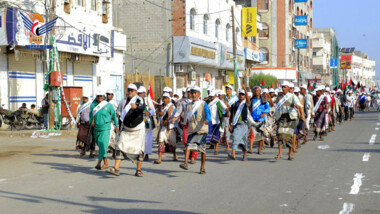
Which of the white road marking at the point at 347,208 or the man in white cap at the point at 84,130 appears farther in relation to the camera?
the man in white cap at the point at 84,130

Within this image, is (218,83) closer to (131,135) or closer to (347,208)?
(131,135)

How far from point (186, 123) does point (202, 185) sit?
90.0 inches

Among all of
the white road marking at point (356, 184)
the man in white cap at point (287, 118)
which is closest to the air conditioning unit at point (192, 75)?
the man in white cap at point (287, 118)

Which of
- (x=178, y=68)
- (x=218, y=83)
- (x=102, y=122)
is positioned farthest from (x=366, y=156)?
(x=218, y=83)

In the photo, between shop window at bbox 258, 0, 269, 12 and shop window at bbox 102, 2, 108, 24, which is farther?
shop window at bbox 258, 0, 269, 12

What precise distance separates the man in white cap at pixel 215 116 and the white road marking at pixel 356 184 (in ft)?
14.5

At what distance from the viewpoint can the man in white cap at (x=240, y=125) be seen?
1183 centimetres

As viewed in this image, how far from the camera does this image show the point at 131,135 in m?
9.62

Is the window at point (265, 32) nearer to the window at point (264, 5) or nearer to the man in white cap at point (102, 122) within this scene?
the window at point (264, 5)

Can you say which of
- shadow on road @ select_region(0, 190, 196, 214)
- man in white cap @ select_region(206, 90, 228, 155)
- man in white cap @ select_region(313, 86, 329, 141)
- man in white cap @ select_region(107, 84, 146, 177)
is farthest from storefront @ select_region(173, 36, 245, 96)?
shadow on road @ select_region(0, 190, 196, 214)

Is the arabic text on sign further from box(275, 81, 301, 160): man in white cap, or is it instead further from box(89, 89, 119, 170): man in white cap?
box(89, 89, 119, 170): man in white cap

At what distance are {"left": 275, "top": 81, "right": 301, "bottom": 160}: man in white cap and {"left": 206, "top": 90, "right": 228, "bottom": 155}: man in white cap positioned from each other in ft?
5.39

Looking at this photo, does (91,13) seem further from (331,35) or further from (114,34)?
(331,35)

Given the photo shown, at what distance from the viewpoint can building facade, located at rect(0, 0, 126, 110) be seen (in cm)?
1958
